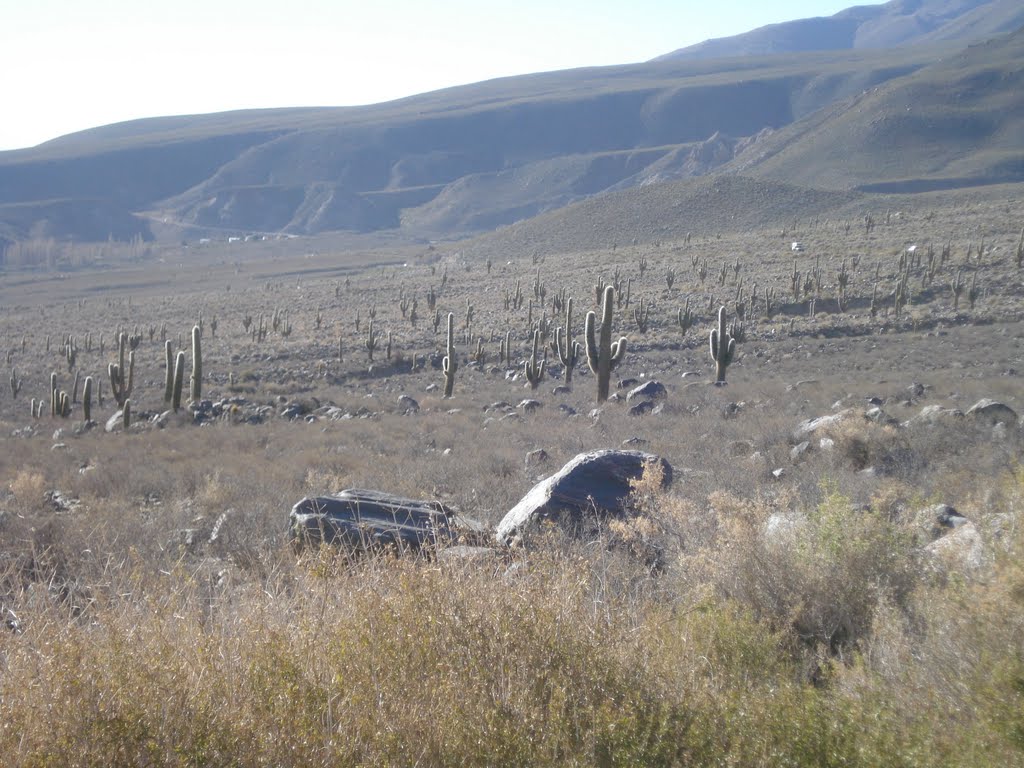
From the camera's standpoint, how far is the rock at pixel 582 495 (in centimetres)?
815

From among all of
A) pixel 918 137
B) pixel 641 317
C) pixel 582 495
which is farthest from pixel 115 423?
pixel 918 137

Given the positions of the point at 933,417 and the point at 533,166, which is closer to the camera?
the point at 933,417

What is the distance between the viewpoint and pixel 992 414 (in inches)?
532

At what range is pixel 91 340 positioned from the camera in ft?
189

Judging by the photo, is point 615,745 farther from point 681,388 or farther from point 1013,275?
point 1013,275

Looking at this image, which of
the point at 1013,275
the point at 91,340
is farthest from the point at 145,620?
the point at 91,340

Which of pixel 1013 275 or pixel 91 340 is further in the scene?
pixel 91 340

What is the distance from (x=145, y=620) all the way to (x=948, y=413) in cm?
1287

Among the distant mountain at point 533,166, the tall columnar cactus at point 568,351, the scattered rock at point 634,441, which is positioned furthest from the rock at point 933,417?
the distant mountain at point 533,166

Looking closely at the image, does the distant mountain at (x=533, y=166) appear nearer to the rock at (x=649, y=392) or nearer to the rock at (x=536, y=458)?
the rock at (x=649, y=392)

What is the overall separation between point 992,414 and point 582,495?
→ 823cm

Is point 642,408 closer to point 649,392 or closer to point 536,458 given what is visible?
point 649,392

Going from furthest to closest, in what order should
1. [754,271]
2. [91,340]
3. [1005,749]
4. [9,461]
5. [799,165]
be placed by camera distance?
[799,165] < [754,271] < [91,340] < [9,461] < [1005,749]

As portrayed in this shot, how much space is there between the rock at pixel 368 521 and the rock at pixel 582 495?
28.5 inches
